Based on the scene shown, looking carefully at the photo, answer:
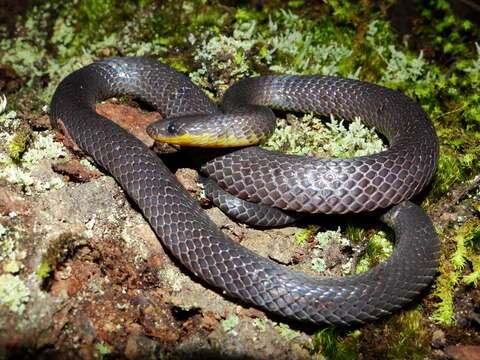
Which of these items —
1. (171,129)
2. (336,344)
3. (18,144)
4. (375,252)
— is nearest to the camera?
(336,344)

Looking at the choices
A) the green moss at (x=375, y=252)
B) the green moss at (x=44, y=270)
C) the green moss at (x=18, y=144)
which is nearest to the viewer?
the green moss at (x=44, y=270)

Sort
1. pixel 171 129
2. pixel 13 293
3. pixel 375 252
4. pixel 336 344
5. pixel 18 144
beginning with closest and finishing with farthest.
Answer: pixel 13 293, pixel 336 344, pixel 18 144, pixel 375 252, pixel 171 129

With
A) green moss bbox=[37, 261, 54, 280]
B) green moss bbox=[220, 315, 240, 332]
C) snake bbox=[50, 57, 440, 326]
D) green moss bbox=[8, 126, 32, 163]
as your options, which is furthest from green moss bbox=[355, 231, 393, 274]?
green moss bbox=[8, 126, 32, 163]

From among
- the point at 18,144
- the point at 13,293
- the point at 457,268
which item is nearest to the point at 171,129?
the point at 18,144

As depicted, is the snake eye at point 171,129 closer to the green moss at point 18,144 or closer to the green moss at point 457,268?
the green moss at point 18,144

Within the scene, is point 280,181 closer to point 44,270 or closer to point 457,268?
point 457,268

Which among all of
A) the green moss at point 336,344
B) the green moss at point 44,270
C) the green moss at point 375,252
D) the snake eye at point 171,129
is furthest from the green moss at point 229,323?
the snake eye at point 171,129

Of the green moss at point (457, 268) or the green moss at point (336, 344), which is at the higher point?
the green moss at point (457, 268)

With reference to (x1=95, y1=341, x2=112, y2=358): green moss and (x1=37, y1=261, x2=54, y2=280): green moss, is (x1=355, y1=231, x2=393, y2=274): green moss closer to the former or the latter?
(x1=95, y1=341, x2=112, y2=358): green moss
